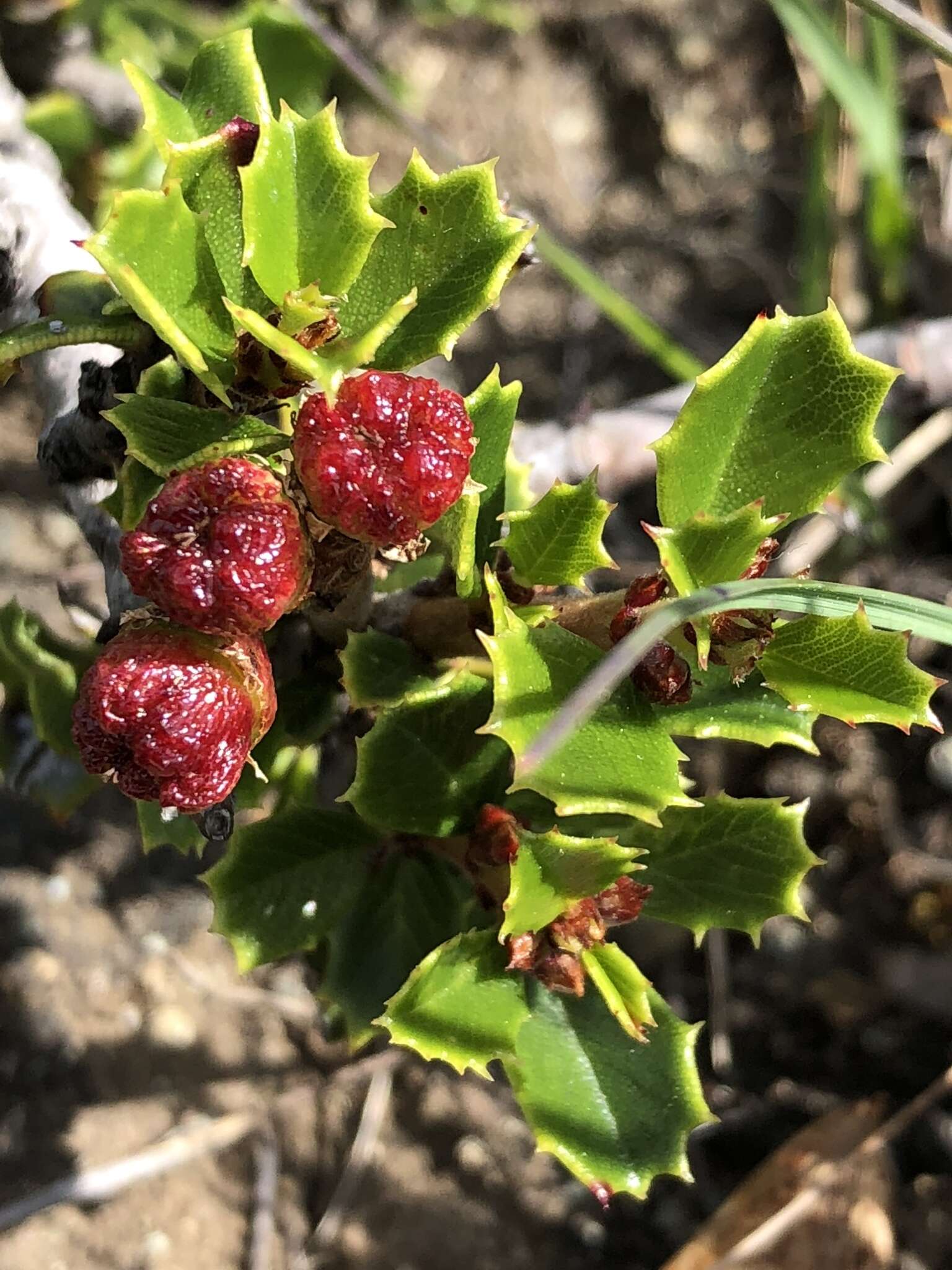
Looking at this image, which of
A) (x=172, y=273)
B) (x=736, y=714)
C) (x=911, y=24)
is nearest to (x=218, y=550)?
(x=172, y=273)

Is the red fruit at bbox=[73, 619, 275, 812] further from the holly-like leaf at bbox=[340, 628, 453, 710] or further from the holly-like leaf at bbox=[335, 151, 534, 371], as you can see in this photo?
the holly-like leaf at bbox=[335, 151, 534, 371]

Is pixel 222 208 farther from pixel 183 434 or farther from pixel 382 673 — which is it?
pixel 382 673

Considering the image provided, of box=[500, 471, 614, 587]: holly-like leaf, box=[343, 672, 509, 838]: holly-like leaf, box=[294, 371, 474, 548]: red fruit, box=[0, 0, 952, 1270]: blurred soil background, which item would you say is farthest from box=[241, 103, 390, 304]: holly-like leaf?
box=[0, 0, 952, 1270]: blurred soil background

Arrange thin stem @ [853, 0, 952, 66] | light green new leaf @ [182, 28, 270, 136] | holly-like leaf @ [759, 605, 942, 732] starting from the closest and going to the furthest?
holly-like leaf @ [759, 605, 942, 732]
light green new leaf @ [182, 28, 270, 136]
thin stem @ [853, 0, 952, 66]

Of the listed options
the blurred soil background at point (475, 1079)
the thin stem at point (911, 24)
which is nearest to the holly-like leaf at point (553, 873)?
the thin stem at point (911, 24)

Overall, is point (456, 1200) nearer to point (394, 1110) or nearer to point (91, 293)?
point (394, 1110)

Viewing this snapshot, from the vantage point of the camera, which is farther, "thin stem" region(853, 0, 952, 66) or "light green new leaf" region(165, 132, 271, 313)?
"thin stem" region(853, 0, 952, 66)
